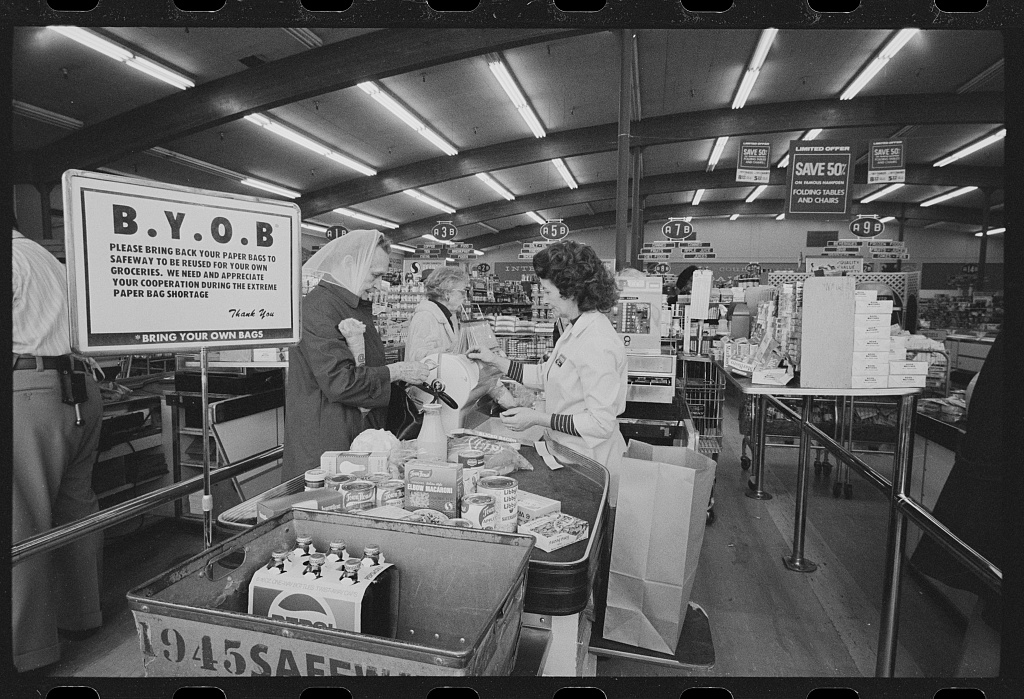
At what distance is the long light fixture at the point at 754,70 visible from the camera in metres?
7.30

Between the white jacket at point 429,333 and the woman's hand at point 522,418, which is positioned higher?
the white jacket at point 429,333

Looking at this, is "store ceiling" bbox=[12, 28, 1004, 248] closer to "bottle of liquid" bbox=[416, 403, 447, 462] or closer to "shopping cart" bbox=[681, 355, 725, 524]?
"shopping cart" bbox=[681, 355, 725, 524]

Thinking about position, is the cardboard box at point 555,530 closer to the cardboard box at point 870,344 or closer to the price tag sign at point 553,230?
the cardboard box at point 870,344

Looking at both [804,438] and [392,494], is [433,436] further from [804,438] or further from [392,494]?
[804,438]

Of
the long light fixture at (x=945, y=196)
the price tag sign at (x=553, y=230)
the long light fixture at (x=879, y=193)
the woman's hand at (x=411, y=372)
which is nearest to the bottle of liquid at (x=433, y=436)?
the woman's hand at (x=411, y=372)

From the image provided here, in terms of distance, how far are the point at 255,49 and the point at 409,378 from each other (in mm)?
7510

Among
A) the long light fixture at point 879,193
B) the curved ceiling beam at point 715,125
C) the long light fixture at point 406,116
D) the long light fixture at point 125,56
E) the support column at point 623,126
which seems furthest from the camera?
the long light fixture at point 879,193

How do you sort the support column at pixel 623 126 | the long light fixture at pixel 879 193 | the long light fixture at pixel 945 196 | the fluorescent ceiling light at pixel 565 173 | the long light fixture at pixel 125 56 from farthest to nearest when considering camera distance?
the long light fixture at pixel 945 196, the long light fixture at pixel 879 193, the fluorescent ceiling light at pixel 565 173, the support column at pixel 623 126, the long light fixture at pixel 125 56

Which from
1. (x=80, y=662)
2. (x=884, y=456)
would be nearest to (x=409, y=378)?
(x=80, y=662)

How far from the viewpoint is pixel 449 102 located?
9938mm

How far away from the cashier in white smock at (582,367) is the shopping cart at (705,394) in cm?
254

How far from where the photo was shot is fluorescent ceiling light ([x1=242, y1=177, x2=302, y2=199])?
1430 cm

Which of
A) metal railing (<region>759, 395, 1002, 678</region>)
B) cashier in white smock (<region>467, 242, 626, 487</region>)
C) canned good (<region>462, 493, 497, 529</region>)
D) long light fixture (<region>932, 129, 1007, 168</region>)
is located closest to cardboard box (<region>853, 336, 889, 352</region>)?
metal railing (<region>759, 395, 1002, 678</region>)

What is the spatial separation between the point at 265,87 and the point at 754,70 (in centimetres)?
721
